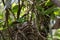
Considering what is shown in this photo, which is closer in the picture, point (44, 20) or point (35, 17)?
point (35, 17)

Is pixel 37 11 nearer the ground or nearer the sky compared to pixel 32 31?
nearer the sky

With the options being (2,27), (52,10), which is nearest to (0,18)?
(2,27)

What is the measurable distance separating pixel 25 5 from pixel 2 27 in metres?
0.17

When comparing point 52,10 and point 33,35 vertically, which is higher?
point 52,10

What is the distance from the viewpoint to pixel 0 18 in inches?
40.8

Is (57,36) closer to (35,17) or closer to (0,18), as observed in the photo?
(35,17)

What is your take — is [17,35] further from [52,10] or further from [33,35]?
[52,10]

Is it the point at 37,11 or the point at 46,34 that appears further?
the point at 46,34

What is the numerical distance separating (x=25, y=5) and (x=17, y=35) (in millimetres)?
170

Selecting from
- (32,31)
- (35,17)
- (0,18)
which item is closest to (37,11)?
(35,17)

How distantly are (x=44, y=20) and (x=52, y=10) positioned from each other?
0.11 metres

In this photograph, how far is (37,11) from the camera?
2.85ft

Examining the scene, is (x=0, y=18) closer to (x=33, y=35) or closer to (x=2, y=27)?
(x=2, y=27)

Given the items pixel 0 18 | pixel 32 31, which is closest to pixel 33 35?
pixel 32 31
